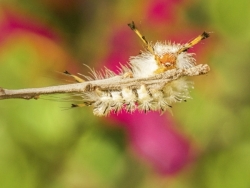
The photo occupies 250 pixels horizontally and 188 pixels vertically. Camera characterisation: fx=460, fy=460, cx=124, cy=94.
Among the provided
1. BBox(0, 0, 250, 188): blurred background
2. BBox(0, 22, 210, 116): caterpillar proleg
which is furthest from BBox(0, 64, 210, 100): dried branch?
BBox(0, 0, 250, 188): blurred background

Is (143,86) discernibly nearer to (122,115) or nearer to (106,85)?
(106,85)

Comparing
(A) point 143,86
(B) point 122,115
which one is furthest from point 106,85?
(B) point 122,115

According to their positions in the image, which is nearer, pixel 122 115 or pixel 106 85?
pixel 106 85

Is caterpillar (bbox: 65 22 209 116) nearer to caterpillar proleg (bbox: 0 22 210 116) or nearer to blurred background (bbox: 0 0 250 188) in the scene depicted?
caterpillar proleg (bbox: 0 22 210 116)

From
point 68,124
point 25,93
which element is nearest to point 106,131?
point 68,124

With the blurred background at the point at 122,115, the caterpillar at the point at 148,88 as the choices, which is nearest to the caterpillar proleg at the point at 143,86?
the caterpillar at the point at 148,88

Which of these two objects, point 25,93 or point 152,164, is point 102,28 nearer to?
point 152,164
